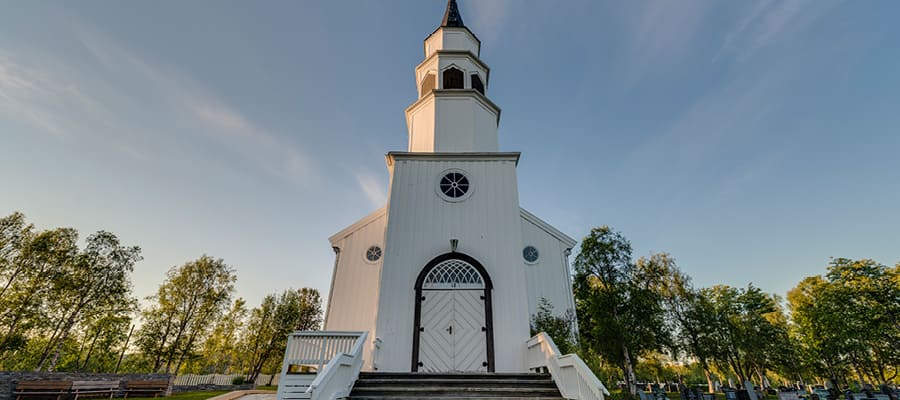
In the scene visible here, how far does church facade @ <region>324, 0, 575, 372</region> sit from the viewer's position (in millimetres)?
8266

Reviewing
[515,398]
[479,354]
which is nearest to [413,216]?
[479,354]

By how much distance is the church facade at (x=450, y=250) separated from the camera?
8.27 m

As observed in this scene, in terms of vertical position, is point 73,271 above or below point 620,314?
above

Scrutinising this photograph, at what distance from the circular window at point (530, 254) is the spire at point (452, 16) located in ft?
31.0

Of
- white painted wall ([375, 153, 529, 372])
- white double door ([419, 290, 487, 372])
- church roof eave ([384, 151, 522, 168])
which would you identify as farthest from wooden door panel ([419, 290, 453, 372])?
church roof eave ([384, 151, 522, 168])

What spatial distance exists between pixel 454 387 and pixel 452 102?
353 inches

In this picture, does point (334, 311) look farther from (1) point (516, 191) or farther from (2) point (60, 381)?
(2) point (60, 381)

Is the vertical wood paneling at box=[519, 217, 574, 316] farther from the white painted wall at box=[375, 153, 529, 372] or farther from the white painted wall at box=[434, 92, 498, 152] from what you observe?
the white painted wall at box=[434, 92, 498, 152]

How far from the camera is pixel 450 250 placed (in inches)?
364

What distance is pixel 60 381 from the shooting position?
12.0 metres

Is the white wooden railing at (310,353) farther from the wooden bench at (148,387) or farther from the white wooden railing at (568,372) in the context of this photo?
the wooden bench at (148,387)

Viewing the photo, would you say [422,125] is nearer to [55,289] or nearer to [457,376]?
[457,376]

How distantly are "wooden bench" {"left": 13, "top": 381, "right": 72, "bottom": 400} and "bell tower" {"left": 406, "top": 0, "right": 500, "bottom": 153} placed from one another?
1506cm

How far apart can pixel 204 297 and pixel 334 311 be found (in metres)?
21.0
